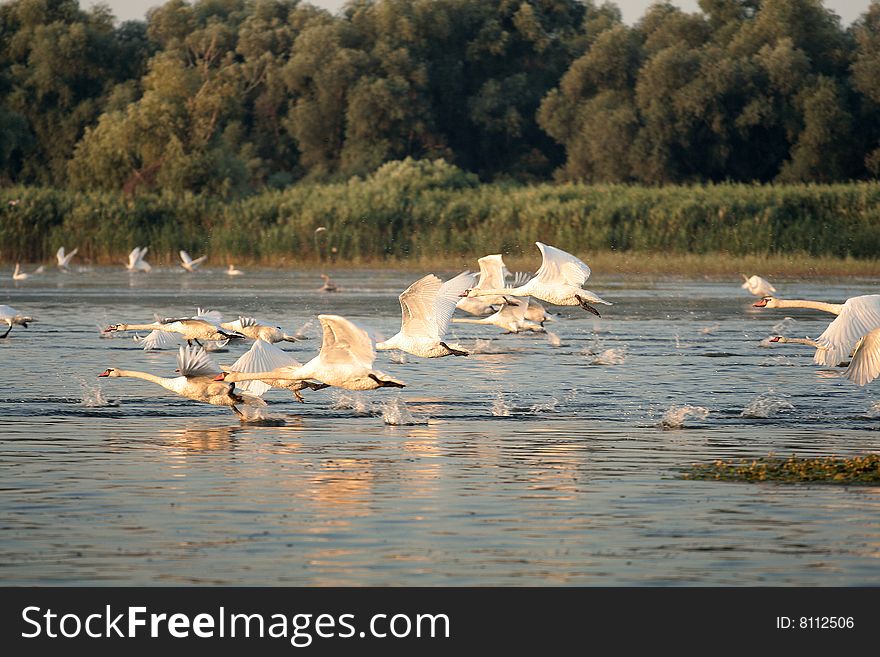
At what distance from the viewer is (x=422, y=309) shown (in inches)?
659

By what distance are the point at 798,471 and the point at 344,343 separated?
404cm

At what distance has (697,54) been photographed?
208ft

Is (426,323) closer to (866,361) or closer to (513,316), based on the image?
(866,361)

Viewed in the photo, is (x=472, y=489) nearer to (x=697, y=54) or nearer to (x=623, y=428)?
(x=623, y=428)

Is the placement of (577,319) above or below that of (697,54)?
below

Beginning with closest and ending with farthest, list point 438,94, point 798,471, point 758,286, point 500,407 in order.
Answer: point 798,471
point 500,407
point 758,286
point 438,94

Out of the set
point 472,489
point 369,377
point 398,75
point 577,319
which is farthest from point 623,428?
point 398,75

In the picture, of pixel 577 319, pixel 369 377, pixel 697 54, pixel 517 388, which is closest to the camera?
pixel 369 377

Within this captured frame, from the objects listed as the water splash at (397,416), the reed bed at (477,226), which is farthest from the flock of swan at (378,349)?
the reed bed at (477,226)

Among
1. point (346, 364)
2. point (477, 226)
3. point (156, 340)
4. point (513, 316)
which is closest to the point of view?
point (346, 364)

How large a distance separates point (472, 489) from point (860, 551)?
3249 millimetres

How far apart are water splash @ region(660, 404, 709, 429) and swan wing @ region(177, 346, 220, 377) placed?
4358 mm

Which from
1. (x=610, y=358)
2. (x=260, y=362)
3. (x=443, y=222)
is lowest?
(x=610, y=358)

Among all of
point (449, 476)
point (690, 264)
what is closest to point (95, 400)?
point (449, 476)
